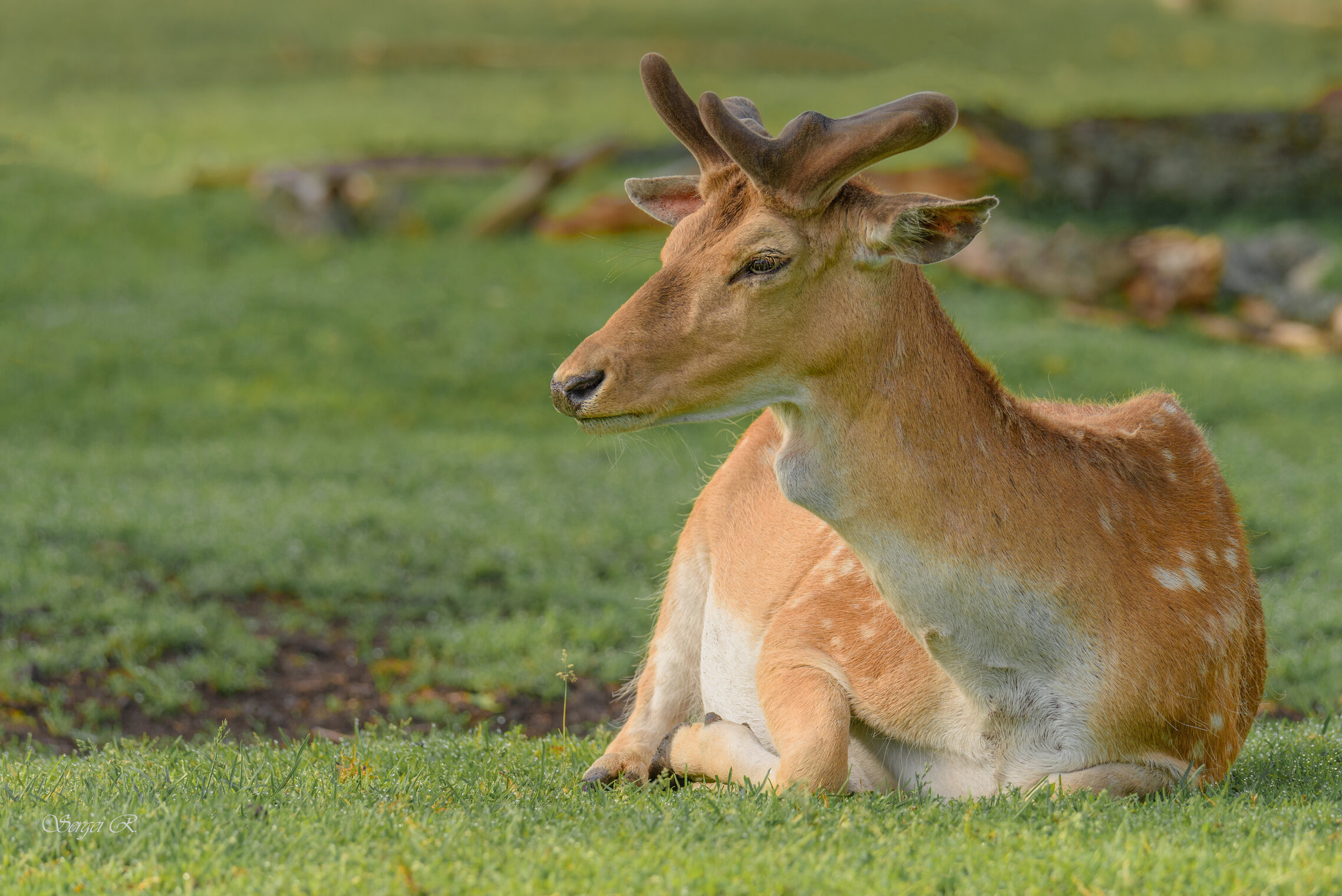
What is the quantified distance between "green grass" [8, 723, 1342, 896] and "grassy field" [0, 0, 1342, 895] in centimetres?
2

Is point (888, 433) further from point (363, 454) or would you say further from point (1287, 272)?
point (1287, 272)

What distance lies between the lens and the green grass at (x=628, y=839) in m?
3.10

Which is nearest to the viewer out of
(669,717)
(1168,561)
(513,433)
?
(1168,561)

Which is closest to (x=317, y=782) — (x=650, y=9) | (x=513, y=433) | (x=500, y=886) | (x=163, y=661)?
(x=500, y=886)

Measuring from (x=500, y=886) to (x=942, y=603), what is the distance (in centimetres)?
138

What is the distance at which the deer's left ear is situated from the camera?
3477 mm

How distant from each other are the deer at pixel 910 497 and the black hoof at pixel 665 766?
389 millimetres

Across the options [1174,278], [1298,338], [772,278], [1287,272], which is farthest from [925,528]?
[1287,272]

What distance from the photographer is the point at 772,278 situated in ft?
11.9

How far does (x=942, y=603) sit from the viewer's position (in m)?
3.67

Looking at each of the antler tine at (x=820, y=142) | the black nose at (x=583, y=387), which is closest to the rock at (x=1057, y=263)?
the antler tine at (x=820, y=142)

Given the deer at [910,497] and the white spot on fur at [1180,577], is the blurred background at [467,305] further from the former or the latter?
the white spot on fur at [1180,577]

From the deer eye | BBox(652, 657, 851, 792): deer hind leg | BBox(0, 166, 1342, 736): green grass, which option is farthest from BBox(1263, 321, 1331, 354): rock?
the deer eye

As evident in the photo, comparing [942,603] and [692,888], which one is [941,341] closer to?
[942,603]
